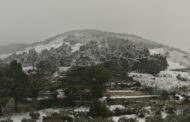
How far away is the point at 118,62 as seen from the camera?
9356 centimetres

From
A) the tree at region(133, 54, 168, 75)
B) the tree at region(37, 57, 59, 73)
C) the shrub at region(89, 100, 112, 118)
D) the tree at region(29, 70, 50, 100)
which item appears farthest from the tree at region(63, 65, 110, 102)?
the tree at region(133, 54, 168, 75)

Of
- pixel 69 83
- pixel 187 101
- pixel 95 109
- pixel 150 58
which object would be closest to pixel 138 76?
pixel 150 58

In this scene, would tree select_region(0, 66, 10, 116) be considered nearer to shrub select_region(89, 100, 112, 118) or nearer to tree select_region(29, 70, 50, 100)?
tree select_region(29, 70, 50, 100)

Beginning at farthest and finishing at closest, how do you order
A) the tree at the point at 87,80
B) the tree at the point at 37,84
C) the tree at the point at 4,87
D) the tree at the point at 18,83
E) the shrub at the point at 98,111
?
the tree at the point at 37,84 → the tree at the point at 87,80 → the tree at the point at 18,83 → the tree at the point at 4,87 → the shrub at the point at 98,111

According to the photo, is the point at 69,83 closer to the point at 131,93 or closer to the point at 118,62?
the point at 131,93

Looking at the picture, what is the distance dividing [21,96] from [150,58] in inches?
2618

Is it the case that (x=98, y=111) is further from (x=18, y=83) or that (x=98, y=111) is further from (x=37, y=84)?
(x=37, y=84)

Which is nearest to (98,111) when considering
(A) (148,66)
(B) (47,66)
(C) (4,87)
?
(C) (4,87)

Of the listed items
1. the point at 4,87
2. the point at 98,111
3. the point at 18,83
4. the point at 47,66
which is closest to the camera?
the point at 98,111

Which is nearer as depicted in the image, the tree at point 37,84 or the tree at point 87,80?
the tree at point 87,80

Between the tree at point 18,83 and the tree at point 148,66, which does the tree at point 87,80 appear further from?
the tree at point 148,66

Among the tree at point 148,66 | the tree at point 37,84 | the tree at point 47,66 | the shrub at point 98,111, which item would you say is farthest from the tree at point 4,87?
the tree at point 148,66

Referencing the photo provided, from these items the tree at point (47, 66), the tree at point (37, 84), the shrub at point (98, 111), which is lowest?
the shrub at point (98, 111)

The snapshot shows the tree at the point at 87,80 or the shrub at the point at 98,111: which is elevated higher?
the tree at the point at 87,80
